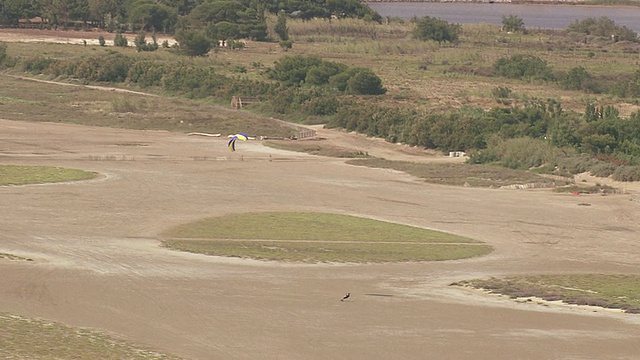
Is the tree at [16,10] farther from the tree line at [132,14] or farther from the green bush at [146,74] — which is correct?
the green bush at [146,74]

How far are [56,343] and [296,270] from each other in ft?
27.4

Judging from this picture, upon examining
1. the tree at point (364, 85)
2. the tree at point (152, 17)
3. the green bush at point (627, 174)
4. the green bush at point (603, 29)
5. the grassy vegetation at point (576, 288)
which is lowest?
the green bush at point (603, 29)

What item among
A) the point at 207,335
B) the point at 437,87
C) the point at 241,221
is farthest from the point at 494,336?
the point at 437,87

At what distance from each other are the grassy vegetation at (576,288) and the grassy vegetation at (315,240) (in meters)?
3.11

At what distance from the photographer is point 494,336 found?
2053cm

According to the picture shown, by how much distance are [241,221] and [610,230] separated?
412 inches

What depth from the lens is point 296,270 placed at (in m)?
26.1

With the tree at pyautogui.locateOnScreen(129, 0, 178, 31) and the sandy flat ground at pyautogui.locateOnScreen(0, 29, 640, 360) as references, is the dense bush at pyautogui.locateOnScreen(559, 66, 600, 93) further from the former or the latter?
the tree at pyautogui.locateOnScreen(129, 0, 178, 31)

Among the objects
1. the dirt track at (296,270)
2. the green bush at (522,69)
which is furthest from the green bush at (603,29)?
the dirt track at (296,270)

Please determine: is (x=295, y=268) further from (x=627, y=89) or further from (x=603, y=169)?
(x=627, y=89)

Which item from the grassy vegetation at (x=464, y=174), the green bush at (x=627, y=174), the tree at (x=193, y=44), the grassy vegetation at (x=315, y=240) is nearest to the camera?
the grassy vegetation at (x=315, y=240)

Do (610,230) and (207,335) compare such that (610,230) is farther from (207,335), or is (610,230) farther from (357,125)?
(357,125)

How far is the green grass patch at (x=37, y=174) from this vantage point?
38219 millimetres

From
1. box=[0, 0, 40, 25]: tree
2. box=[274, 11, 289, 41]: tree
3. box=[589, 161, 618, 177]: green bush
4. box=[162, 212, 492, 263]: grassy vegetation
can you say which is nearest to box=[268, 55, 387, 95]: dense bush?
box=[589, 161, 618, 177]: green bush
